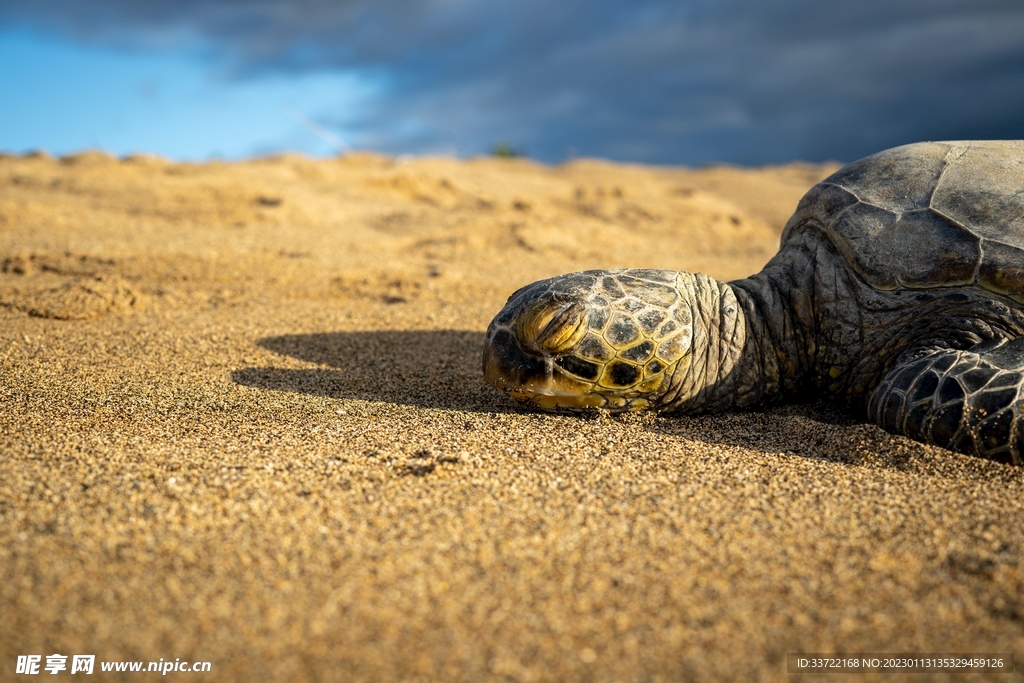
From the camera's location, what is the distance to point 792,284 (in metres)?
3.19

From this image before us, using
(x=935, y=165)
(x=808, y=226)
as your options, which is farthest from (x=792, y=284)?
(x=935, y=165)

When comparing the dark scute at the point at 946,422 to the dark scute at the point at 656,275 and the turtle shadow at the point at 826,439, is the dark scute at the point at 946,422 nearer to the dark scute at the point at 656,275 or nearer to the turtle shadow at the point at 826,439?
the turtle shadow at the point at 826,439

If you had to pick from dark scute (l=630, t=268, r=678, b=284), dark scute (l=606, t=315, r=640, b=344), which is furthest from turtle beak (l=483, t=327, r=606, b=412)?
dark scute (l=630, t=268, r=678, b=284)

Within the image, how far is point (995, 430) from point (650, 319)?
1.19 m

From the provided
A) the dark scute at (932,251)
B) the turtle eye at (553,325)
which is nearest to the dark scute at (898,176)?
the dark scute at (932,251)

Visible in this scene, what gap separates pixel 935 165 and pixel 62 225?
23.7ft

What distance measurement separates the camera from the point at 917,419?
7.80ft

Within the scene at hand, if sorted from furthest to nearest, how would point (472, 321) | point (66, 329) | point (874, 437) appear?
point (472, 321), point (66, 329), point (874, 437)

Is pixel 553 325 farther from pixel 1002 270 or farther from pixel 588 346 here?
pixel 1002 270

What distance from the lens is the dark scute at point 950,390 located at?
2324 mm

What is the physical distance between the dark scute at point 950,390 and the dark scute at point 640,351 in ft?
3.26

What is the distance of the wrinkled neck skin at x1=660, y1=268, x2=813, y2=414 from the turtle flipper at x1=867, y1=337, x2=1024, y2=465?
554 mm

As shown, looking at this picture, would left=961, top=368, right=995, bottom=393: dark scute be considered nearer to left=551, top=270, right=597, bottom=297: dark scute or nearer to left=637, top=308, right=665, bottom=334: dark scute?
left=637, top=308, right=665, bottom=334: dark scute

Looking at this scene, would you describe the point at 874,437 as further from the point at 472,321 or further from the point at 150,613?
the point at 472,321
